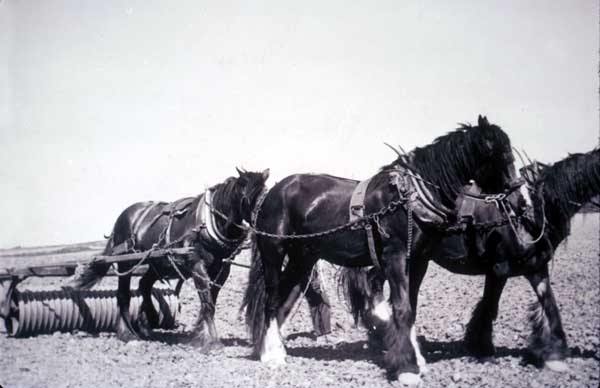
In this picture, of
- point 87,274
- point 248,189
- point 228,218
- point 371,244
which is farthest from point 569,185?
point 87,274

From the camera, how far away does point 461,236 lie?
5.55 metres

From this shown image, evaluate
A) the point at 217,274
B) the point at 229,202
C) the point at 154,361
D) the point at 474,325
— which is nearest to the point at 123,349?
the point at 154,361

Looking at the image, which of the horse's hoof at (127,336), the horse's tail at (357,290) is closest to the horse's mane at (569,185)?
the horse's tail at (357,290)

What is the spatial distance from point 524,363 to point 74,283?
20.7 feet

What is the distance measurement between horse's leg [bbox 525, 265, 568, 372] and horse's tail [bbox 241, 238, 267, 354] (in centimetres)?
297

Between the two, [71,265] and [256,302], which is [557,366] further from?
[71,265]

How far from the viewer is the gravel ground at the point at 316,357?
14.9 ft

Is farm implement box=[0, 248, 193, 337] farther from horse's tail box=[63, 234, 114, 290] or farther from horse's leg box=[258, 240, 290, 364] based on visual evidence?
horse's leg box=[258, 240, 290, 364]

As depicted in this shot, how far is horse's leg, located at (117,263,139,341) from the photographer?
23.7 ft

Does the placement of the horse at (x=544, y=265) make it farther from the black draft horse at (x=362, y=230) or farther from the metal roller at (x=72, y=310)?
the metal roller at (x=72, y=310)

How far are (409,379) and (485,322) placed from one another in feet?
4.63

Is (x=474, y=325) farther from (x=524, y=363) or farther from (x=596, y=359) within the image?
(x=596, y=359)

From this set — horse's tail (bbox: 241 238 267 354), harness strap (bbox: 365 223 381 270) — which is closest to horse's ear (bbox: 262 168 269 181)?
horse's tail (bbox: 241 238 267 354)

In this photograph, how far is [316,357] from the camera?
5734 millimetres
